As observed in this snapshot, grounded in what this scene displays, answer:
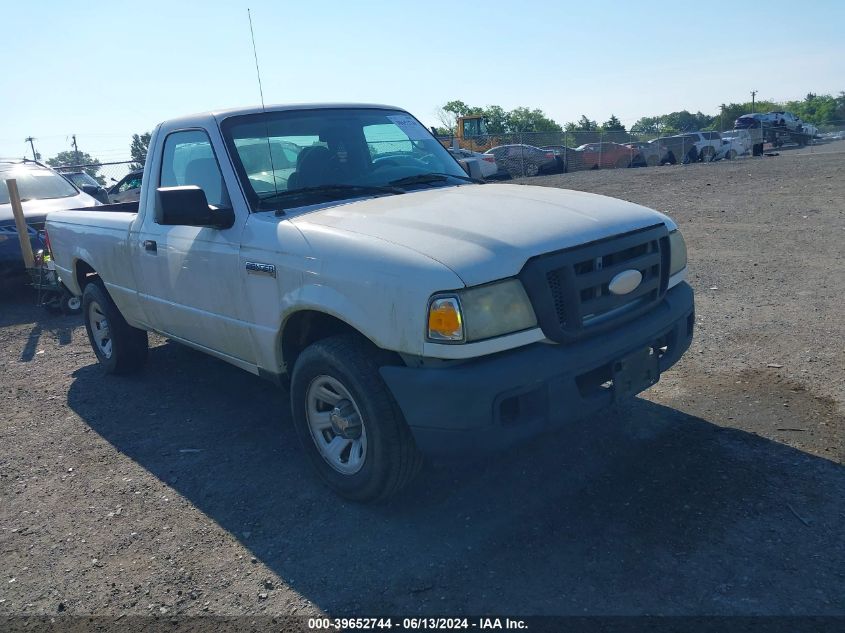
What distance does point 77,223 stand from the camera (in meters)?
6.18

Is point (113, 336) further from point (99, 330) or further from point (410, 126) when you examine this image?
point (410, 126)


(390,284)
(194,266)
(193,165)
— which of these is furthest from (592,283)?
(193,165)

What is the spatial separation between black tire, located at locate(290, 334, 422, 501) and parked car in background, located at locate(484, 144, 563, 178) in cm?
2696

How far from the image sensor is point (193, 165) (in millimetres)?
4758

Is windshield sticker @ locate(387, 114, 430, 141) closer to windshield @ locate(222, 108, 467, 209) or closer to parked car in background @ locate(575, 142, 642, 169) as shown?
windshield @ locate(222, 108, 467, 209)

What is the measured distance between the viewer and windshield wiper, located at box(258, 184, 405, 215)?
4.21 m

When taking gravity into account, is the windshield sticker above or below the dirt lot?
above

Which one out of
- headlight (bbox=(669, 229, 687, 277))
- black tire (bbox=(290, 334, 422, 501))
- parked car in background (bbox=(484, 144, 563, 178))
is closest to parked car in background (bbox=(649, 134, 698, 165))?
parked car in background (bbox=(484, 144, 563, 178))

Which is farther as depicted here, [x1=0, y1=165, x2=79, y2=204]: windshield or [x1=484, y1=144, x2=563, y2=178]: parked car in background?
[x1=484, y1=144, x2=563, y2=178]: parked car in background

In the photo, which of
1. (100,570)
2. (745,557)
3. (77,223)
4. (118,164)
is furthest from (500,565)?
(118,164)

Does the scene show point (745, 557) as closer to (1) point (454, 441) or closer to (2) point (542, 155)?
(1) point (454, 441)

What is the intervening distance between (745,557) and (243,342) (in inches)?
112

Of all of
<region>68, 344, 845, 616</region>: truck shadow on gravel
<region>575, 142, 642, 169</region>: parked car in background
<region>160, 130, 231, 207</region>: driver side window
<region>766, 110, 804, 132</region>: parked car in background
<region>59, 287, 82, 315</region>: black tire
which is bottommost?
<region>68, 344, 845, 616</region>: truck shadow on gravel

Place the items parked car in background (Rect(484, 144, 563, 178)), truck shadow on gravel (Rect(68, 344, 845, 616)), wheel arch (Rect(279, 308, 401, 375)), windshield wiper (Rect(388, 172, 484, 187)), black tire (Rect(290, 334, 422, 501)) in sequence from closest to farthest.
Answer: truck shadow on gravel (Rect(68, 344, 845, 616)) → black tire (Rect(290, 334, 422, 501)) → wheel arch (Rect(279, 308, 401, 375)) → windshield wiper (Rect(388, 172, 484, 187)) → parked car in background (Rect(484, 144, 563, 178))
